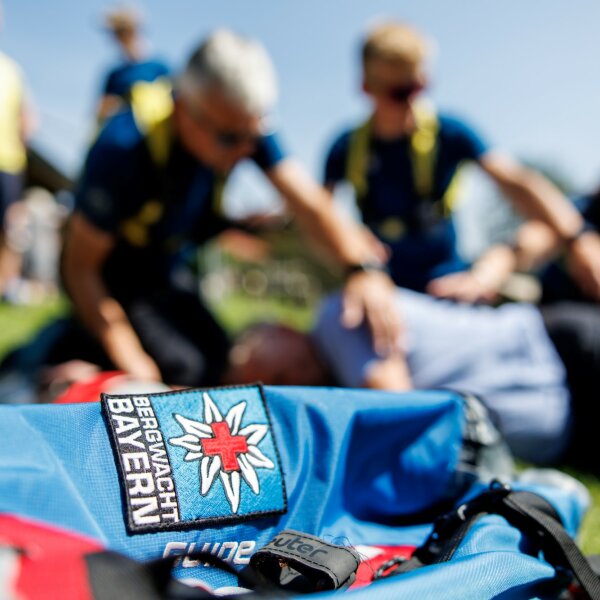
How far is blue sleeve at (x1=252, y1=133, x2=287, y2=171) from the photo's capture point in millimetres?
2389

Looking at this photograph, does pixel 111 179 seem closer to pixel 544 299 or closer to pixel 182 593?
pixel 182 593

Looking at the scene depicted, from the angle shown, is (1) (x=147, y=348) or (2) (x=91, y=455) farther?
(1) (x=147, y=348)

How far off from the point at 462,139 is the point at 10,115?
2.26 metres

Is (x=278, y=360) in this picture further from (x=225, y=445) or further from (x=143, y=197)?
(x=225, y=445)

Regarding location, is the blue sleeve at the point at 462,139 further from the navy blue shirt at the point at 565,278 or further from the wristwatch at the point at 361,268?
the wristwatch at the point at 361,268

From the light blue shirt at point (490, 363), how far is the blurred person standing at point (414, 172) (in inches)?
19.7

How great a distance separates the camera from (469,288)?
2.37 meters

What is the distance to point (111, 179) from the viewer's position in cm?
211

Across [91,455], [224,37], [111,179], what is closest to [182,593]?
[91,455]

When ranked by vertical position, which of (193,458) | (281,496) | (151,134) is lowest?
(281,496)

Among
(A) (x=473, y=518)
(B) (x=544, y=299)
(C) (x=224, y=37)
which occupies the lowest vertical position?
(B) (x=544, y=299)

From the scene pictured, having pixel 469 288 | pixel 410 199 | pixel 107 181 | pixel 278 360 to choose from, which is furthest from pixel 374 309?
pixel 410 199

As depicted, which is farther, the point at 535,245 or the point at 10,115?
the point at 10,115

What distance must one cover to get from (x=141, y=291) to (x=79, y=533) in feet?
5.57
